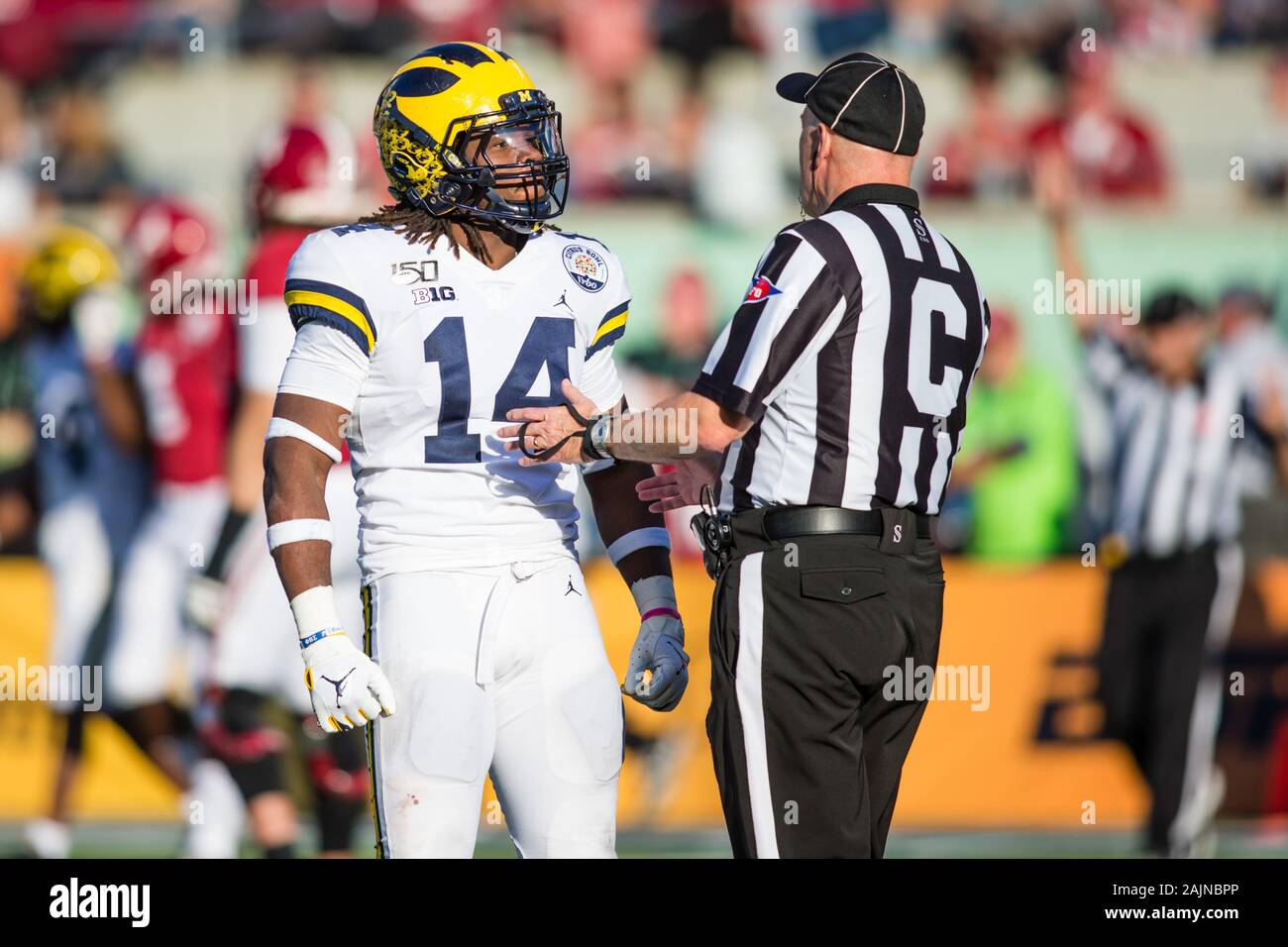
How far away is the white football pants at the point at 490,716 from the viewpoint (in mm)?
3301

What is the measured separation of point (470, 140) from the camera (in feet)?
11.4

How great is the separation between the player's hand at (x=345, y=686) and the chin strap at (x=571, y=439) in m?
0.52

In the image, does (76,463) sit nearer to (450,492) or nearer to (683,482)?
(683,482)

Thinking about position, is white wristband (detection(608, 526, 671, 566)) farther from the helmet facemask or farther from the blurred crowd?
the blurred crowd

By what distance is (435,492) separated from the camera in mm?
3377

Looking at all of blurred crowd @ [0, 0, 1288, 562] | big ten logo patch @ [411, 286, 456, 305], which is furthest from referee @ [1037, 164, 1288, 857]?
big ten logo patch @ [411, 286, 456, 305]

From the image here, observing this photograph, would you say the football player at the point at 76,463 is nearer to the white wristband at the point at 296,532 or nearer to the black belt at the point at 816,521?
the white wristband at the point at 296,532

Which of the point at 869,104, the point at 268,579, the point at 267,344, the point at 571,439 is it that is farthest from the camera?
the point at 268,579

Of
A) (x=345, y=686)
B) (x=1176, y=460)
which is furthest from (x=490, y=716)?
(x=1176, y=460)

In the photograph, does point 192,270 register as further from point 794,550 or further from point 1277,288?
point 1277,288

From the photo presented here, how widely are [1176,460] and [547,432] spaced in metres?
4.94

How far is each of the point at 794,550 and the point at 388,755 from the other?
3.02ft

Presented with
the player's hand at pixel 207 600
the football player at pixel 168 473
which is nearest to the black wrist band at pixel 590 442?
the player's hand at pixel 207 600
